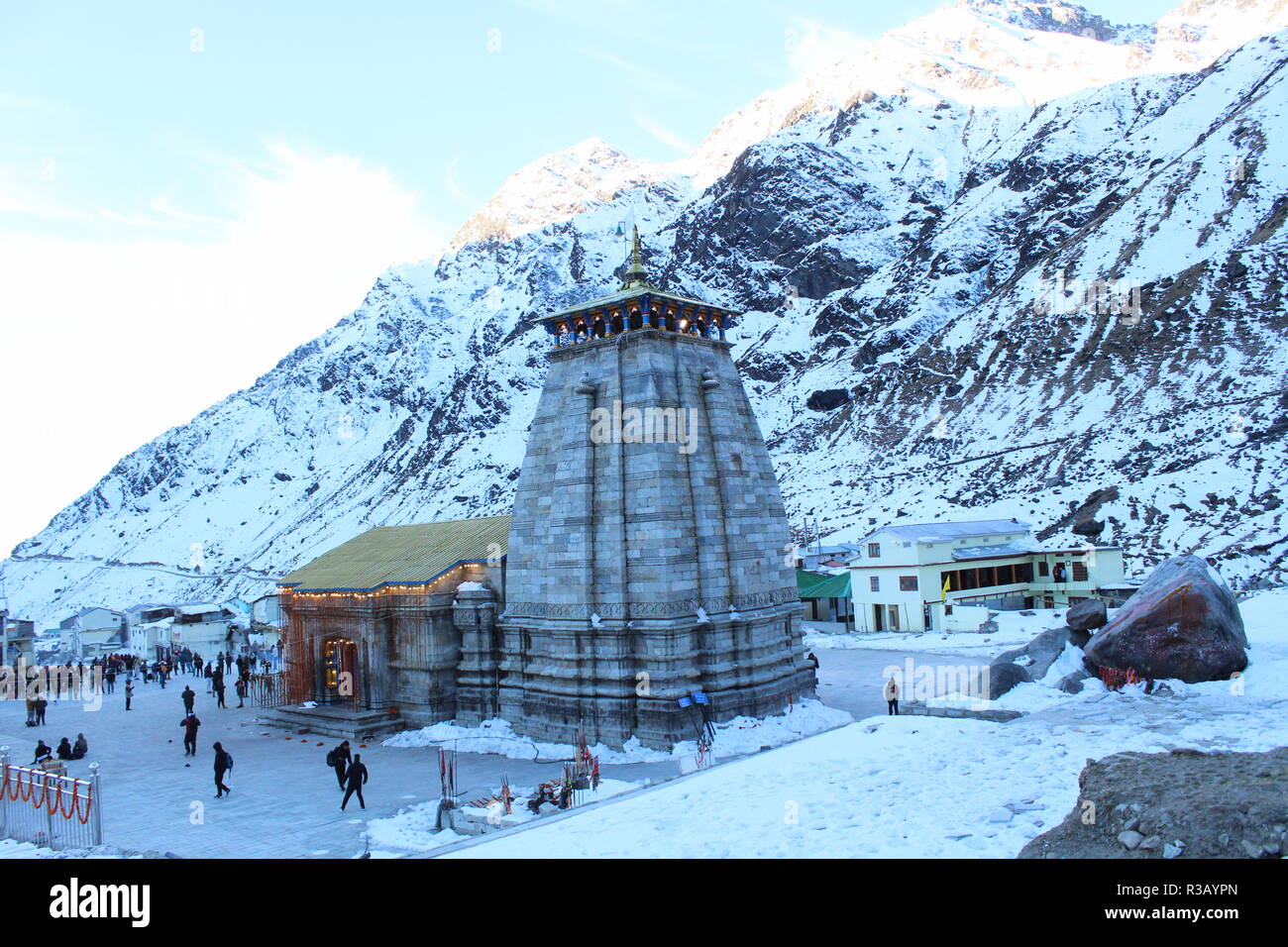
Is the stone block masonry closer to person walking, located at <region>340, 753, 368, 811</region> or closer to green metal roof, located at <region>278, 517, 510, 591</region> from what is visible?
green metal roof, located at <region>278, 517, 510, 591</region>

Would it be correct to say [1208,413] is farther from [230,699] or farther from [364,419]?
[364,419]

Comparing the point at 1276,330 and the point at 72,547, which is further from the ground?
the point at 1276,330

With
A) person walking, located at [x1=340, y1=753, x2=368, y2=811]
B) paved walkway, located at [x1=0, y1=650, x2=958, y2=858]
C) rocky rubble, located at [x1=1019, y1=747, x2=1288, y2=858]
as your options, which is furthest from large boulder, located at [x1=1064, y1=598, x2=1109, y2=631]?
person walking, located at [x1=340, y1=753, x2=368, y2=811]

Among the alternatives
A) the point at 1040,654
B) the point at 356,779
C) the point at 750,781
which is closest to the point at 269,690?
the point at 356,779

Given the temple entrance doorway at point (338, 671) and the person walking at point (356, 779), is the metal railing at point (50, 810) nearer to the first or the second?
the person walking at point (356, 779)

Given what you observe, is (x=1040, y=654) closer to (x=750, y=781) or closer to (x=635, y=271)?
(x=750, y=781)

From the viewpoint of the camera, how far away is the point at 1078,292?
9681 centimetres

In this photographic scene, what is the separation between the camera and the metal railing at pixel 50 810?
47.9ft

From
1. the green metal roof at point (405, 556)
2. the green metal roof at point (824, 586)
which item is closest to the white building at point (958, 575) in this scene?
the green metal roof at point (824, 586)

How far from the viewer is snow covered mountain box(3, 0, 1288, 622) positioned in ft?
233

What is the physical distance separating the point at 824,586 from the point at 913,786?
3819 centimetres

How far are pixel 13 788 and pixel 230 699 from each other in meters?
20.9

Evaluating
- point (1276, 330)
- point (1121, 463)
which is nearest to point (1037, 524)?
point (1121, 463)

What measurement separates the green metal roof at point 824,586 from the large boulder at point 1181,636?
98.2 ft
